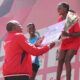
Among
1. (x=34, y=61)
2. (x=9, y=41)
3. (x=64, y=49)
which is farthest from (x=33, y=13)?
(x=9, y=41)

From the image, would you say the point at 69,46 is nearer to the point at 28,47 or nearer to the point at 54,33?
the point at 54,33

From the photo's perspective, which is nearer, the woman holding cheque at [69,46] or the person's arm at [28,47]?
the person's arm at [28,47]

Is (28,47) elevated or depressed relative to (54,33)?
depressed

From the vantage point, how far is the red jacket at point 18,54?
176 inches

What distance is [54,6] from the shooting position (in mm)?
7508

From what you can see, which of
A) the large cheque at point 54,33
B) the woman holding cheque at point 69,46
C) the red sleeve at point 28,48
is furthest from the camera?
the woman holding cheque at point 69,46

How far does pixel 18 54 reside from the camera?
450 cm

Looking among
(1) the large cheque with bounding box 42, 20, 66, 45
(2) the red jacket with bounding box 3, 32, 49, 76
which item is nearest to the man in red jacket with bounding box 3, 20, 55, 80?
(2) the red jacket with bounding box 3, 32, 49, 76

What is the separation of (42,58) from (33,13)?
3.80 feet

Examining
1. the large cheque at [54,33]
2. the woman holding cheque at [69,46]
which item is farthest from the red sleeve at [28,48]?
the woman holding cheque at [69,46]

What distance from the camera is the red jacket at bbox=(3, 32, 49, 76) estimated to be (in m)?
4.48

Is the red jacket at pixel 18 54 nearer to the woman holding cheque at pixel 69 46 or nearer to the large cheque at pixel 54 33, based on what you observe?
the large cheque at pixel 54 33

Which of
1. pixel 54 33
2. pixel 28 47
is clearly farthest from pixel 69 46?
pixel 28 47

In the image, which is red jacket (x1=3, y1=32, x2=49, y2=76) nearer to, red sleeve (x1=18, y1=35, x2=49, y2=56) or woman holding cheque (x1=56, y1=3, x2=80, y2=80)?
red sleeve (x1=18, y1=35, x2=49, y2=56)
